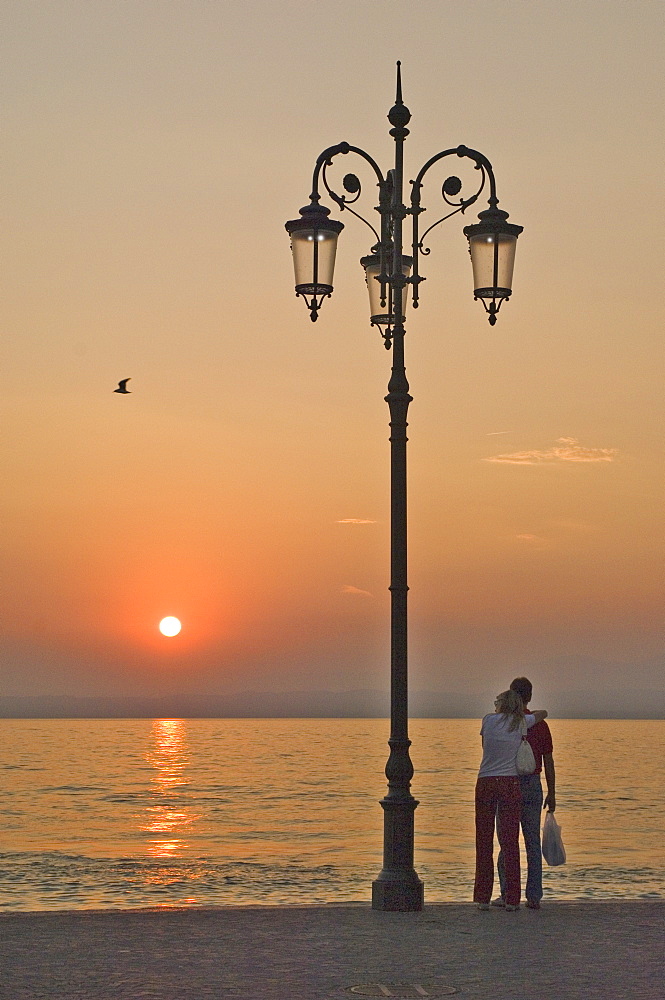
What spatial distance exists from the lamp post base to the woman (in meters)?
0.58

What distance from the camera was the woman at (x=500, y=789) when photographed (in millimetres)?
12977

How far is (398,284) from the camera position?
13945mm

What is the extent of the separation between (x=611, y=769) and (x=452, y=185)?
77.2 meters

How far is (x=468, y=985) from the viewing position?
9.47m

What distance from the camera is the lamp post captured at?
43.0 ft

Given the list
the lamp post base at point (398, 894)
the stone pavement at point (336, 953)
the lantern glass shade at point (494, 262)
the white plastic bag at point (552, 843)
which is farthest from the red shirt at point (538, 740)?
the lantern glass shade at point (494, 262)

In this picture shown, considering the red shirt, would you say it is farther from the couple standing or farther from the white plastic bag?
the white plastic bag

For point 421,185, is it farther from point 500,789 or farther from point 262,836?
point 262,836

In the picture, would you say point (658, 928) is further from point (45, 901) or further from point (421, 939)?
point (45, 901)

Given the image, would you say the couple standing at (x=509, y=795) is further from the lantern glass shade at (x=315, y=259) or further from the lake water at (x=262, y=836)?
the lake water at (x=262, y=836)

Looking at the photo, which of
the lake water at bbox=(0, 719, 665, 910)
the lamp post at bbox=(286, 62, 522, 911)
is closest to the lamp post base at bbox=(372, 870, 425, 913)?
the lamp post at bbox=(286, 62, 522, 911)

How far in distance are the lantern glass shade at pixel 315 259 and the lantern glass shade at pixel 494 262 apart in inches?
54.1

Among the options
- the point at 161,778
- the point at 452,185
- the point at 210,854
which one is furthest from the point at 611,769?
the point at 452,185

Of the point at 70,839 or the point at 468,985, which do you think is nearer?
the point at 468,985
